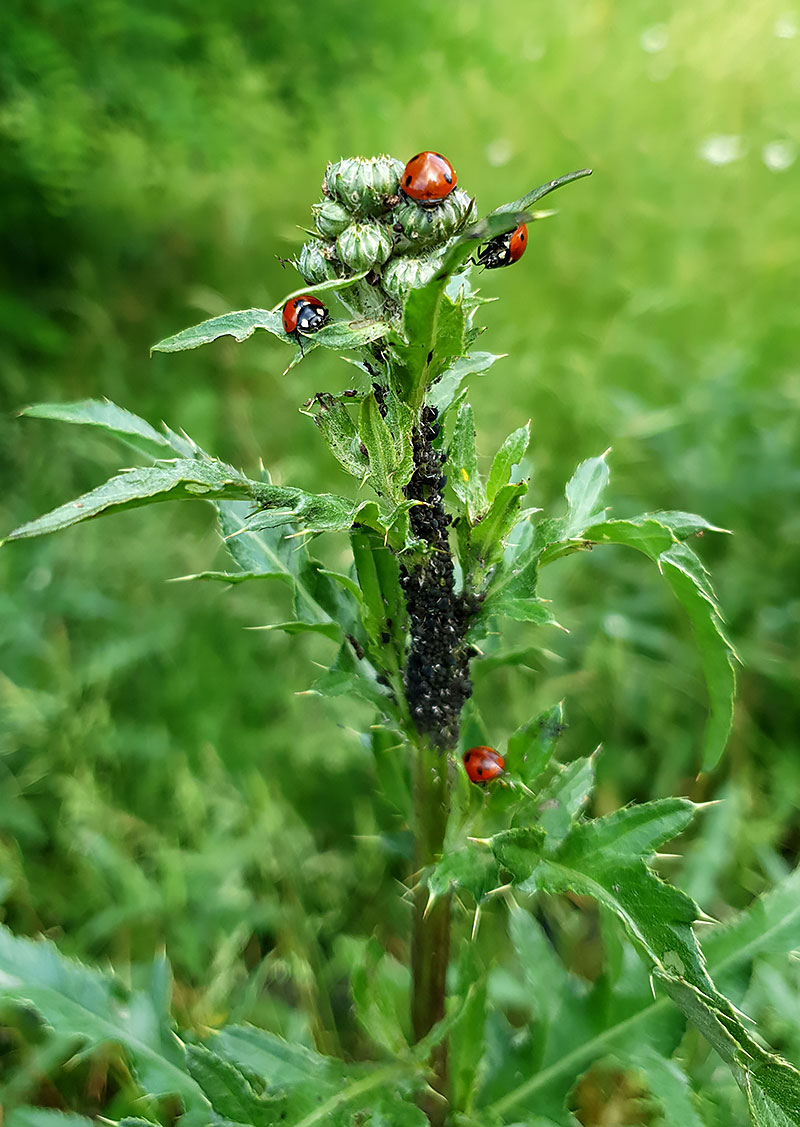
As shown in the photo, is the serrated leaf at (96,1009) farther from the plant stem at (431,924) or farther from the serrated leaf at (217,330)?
the serrated leaf at (217,330)

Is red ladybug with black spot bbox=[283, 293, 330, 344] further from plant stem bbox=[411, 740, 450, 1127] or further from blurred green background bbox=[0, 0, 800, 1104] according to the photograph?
blurred green background bbox=[0, 0, 800, 1104]

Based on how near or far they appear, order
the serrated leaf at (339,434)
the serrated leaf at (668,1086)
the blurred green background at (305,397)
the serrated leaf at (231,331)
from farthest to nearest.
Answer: the blurred green background at (305,397)
the serrated leaf at (668,1086)
the serrated leaf at (339,434)
the serrated leaf at (231,331)

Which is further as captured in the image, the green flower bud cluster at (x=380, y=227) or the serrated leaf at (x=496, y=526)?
the serrated leaf at (x=496, y=526)

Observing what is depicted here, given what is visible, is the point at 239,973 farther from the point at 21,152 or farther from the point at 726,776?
the point at 21,152

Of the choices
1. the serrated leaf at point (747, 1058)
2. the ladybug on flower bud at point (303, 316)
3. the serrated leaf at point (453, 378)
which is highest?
the ladybug on flower bud at point (303, 316)

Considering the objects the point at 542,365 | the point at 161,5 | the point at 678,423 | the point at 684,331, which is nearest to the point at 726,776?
the point at 678,423

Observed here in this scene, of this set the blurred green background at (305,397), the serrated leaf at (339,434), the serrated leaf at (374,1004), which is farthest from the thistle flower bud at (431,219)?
the blurred green background at (305,397)

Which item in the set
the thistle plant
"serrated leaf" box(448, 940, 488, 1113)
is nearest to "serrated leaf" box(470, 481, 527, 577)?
the thistle plant

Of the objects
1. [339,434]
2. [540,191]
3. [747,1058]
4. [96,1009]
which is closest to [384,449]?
[339,434]
